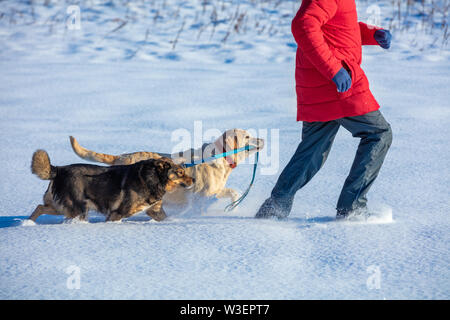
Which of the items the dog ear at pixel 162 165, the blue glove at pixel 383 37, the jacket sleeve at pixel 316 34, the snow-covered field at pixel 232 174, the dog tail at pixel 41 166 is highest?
the jacket sleeve at pixel 316 34

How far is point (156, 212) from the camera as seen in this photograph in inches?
150

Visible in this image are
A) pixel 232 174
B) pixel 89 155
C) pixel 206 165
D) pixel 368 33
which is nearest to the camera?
pixel 368 33

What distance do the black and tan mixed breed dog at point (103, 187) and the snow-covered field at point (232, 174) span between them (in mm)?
144

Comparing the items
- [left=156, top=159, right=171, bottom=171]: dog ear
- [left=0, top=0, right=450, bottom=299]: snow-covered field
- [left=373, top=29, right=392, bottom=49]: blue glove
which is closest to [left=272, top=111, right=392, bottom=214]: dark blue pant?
[left=0, top=0, right=450, bottom=299]: snow-covered field

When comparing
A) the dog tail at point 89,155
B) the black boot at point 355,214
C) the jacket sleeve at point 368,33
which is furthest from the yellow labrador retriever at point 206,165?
the jacket sleeve at point 368,33

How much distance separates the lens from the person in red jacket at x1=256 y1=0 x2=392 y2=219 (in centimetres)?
316

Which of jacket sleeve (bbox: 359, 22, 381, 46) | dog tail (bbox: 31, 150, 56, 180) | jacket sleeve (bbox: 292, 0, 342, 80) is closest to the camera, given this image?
jacket sleeve (bbox: 292, 0, 342, 80)

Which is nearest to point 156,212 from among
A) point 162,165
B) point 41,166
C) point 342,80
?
point 162,165

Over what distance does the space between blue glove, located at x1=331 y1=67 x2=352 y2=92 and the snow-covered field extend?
35.4 inches

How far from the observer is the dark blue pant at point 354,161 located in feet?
11.1

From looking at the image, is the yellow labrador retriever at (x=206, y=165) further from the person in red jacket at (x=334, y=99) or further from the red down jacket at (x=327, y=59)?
the red down jacket at (x=327, y=59)

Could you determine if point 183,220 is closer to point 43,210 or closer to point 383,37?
point 43,210

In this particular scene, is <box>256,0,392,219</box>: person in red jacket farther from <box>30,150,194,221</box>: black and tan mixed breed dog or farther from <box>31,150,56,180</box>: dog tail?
<box>31,150,56,180</box>: dog tail

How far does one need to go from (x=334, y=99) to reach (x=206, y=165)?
1.40 m
